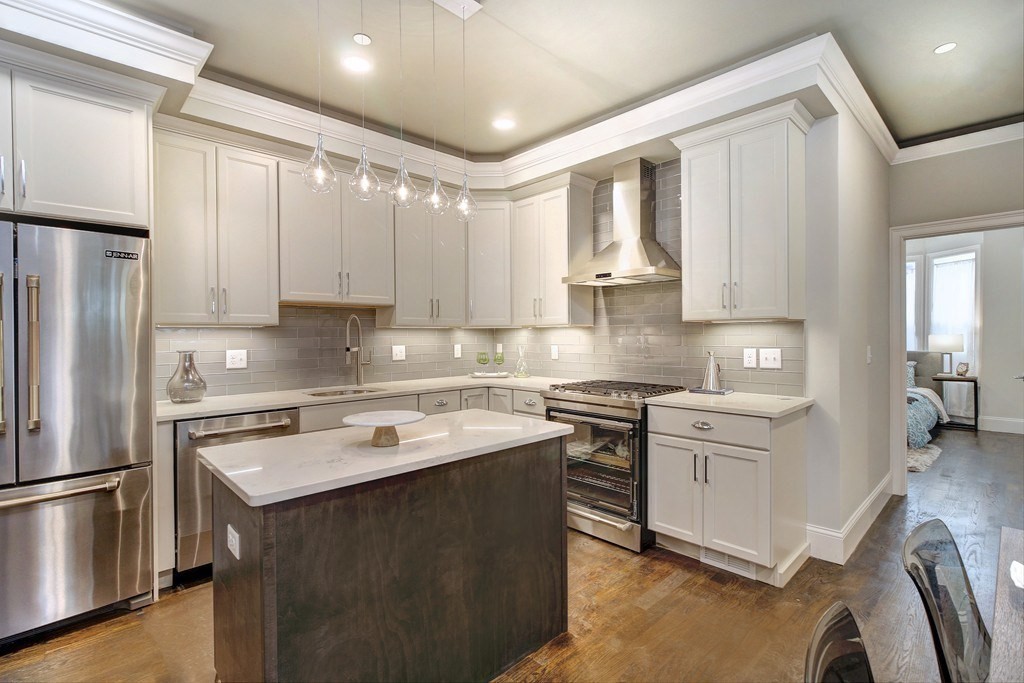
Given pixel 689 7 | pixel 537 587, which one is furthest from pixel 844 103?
pixel 537 587

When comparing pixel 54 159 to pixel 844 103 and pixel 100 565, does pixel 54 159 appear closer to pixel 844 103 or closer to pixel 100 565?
pixel 100 565

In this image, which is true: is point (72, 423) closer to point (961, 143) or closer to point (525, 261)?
point (525, 261)

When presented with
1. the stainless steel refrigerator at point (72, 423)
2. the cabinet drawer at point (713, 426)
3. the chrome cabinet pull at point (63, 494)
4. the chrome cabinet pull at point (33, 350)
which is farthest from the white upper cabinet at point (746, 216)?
the chrome cabinet pull at point (33, 350)

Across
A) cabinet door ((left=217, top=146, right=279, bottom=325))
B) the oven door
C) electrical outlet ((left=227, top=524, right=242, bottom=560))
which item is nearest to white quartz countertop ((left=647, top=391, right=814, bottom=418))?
the oven door

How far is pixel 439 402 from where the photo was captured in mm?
3703

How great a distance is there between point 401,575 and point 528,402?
2.19 m

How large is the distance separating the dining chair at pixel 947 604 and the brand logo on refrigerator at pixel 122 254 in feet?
9.74

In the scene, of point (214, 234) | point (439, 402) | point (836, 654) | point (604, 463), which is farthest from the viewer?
point (439, 402)

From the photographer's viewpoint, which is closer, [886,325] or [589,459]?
[589,459]

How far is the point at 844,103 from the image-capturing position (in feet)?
9.48

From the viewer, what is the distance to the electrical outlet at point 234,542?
4.90 feet

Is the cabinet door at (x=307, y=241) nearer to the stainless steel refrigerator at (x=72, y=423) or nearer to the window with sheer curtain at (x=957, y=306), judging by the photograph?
the stainless steel refrigerator at (x=72, y=423)

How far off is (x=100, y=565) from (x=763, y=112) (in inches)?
157

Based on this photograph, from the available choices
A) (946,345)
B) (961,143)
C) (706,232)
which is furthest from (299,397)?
(946,345)
